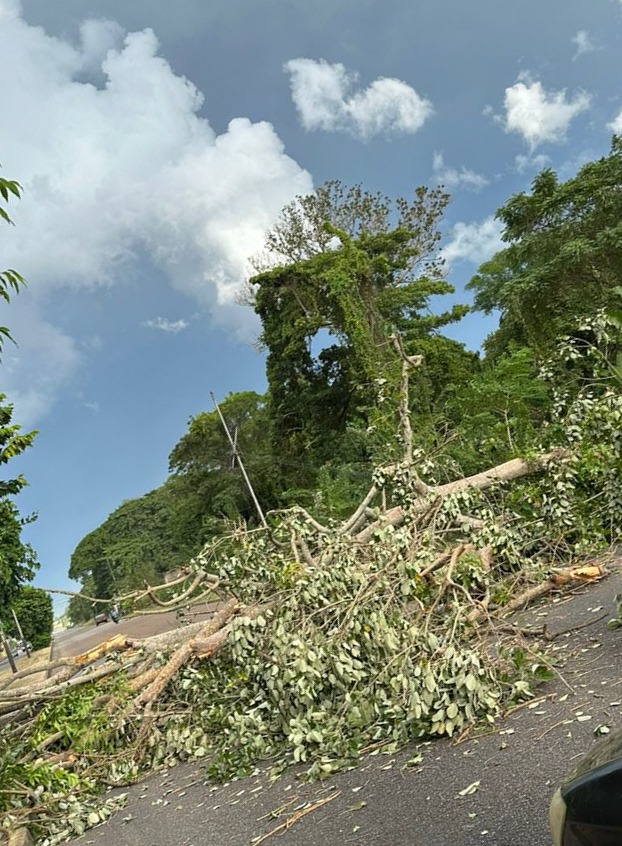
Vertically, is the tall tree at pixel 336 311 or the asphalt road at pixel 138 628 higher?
the tall tree at pixel 336 311

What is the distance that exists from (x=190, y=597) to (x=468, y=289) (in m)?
31.3

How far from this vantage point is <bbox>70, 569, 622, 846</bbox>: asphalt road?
257cm

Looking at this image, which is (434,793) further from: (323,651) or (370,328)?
(370,328)

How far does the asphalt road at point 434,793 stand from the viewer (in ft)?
8.43

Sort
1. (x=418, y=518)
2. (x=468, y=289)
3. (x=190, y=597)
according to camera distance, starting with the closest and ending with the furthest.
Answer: (x=418, y=518) < (x=190, y=597) < (x=468, y=289)

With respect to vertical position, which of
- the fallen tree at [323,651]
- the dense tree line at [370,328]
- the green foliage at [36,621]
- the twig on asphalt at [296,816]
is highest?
the dense tree line at [370,328]

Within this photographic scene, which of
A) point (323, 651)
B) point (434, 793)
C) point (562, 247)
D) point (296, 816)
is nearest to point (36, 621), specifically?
point (562, 247)

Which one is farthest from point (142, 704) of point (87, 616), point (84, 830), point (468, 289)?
point (87, 616)

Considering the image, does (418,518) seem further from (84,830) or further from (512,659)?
(84,830)

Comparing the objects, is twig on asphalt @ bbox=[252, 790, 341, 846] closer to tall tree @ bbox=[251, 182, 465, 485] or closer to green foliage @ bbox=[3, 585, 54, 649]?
tall tree @ bbox=[251, 182, 465, 485]

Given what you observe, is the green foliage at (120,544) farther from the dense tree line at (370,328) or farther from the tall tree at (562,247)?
the tall tree at (562,247)

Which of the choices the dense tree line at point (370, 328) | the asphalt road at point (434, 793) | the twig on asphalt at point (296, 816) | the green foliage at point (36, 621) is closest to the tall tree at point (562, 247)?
the dense tree line at point (370, 328)

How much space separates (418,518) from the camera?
5836mm

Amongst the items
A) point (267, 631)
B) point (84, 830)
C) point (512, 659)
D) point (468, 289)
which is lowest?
point (84, 830)
